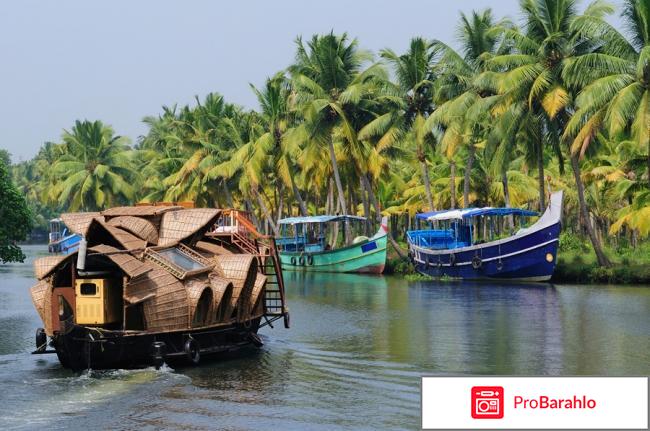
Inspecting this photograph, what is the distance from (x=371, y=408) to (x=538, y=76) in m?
25.0

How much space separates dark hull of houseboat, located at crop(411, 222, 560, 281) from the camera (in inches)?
1522

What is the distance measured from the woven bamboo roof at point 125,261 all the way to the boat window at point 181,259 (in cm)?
74

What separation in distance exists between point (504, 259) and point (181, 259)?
2341 cm

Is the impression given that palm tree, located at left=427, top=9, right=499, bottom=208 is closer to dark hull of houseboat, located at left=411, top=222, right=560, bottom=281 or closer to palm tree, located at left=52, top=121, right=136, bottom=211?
dark hull of houseboat, located at left=411, top=222, right=560, bottom=281

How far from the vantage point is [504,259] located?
40281mm

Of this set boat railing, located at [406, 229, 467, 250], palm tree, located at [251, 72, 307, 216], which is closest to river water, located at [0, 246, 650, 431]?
boat railing, located at [406, 229, 467, 250]

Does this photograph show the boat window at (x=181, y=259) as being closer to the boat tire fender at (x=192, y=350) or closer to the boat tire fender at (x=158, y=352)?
the boat tire fender at (x=192, y=350)

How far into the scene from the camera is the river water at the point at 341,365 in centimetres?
1548

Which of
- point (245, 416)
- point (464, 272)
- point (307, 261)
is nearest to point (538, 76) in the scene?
point (464, 272)

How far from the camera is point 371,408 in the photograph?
1584 cm

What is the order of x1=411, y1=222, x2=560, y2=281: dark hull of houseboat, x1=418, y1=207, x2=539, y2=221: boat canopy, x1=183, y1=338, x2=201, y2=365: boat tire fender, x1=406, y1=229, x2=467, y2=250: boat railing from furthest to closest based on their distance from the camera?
x1=406, y1=229, x2=467, y2=250: boat railing < x1=418, y1=207, x2=539, y2=221: boat canopy < x1=411, y1=222, x2=560, y2=281: dark hull of houseboat < x1=183, y1=338, x2=201, y2=365: boat tire fender

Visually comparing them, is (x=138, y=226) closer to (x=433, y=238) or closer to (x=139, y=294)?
(x=139, y=294)

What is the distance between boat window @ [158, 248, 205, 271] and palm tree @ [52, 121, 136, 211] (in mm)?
49714

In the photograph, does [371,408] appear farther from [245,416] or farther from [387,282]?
[387,282]
